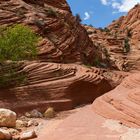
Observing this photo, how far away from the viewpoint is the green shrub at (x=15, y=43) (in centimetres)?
2373

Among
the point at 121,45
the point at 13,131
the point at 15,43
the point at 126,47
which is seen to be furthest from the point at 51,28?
the point at 126,47

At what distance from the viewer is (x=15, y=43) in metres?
24.0

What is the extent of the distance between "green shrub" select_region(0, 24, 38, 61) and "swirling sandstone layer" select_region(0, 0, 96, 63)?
399 cm

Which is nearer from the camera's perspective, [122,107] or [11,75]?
[122,107]

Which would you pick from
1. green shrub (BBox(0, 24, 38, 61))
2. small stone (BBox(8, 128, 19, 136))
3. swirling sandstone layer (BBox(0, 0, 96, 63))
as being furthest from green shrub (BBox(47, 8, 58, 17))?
small stone (BBox(8, 128, 19, 136))

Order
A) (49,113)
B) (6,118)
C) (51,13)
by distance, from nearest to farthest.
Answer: (6,118) < (49,113) < (51,13)

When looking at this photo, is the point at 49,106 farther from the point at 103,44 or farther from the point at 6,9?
the point at 103,44

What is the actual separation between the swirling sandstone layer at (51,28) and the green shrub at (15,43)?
3993mm

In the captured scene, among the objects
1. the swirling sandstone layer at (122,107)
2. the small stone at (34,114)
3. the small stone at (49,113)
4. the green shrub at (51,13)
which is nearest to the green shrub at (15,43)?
the small stone at (34,114)

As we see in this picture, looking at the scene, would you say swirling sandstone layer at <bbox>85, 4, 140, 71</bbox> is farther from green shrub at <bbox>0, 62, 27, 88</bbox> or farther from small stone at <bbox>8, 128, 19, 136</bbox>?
small stone at <bbox>8, 128, 19, 136</bbox>

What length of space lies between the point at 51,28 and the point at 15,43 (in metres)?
10.9

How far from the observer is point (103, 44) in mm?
60094

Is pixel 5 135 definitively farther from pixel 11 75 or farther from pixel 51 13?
pixel 51 13

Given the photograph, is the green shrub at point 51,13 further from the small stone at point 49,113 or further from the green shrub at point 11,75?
the small stone at point 49,113
